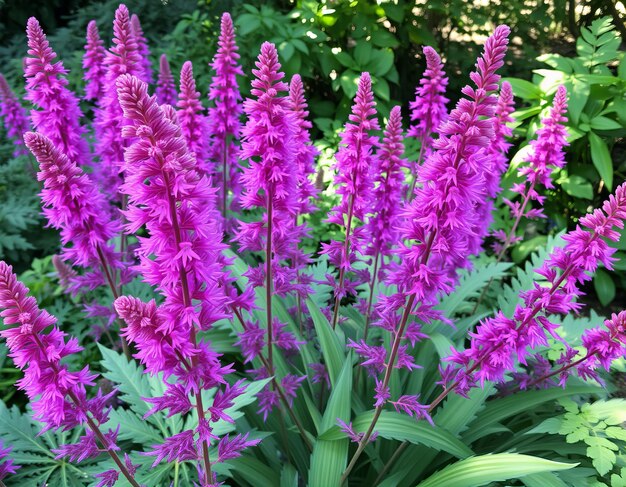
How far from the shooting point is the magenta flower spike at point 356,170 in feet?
8.21

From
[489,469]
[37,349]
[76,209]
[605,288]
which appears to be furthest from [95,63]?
[605,288]

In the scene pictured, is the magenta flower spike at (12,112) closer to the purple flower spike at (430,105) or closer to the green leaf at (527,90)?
the purple flower spike at (430,105)

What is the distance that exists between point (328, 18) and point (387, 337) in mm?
4250

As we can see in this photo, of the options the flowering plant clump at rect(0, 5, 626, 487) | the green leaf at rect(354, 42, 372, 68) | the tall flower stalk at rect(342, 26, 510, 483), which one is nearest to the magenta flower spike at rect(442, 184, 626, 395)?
the flowering plant clump at rect(0, 5, 626, 487)

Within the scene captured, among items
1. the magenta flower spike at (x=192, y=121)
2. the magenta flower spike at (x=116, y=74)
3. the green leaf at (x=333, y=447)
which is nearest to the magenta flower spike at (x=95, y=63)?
the magenta flower spike at (x=116, y=74)

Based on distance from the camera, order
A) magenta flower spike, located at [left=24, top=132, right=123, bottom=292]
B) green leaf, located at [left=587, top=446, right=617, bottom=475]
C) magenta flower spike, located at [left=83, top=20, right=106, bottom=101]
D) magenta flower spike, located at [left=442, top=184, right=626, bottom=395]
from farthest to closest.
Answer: magenta flower spike, located at [left=83, top=20, right=106, bottom=101] < green leaf, located at [left=587, top=446, right=617, bottom=475] < magenta flower spike, located at [left=24, top=132, right=123, bottom=292] < magenta flower spike, located at [left=442, top=184, right=626, bottom=395]

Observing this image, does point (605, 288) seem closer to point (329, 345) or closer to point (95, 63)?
point (329, 345)

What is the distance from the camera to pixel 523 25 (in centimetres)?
695

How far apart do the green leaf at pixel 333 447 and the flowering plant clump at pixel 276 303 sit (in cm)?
1

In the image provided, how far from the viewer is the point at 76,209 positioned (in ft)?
7.95

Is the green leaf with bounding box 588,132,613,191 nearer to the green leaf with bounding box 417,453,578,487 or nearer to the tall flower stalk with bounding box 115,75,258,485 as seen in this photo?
the green leaf with bounding box 417,453,578,487

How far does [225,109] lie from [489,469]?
268 centimetres

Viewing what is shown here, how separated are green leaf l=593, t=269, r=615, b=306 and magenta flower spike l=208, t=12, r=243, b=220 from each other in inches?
147

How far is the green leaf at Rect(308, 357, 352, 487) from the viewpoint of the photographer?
8.20 feet
